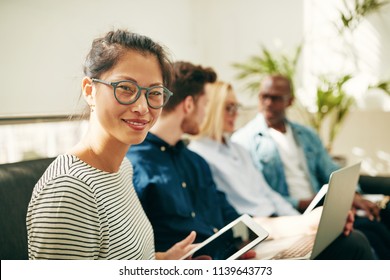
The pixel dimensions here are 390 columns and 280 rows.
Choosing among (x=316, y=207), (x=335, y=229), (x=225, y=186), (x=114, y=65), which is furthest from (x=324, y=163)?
(x=114, y=65)

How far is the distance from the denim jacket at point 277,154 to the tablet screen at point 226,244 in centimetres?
81

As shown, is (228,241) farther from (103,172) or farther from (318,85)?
(318,85)

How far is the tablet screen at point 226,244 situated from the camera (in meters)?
1.06

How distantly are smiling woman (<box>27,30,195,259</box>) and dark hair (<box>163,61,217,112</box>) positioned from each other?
1.03 feet

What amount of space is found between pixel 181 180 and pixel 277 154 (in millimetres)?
809

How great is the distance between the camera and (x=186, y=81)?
134 centimetres

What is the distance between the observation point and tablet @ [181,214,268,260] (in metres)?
1.04

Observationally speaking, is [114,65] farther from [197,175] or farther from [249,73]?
[249,73]

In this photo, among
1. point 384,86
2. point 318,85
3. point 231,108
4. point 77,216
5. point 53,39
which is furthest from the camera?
point 318,85

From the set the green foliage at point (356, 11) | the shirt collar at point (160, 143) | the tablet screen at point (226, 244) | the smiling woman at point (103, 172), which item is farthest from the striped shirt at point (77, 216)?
the green foliage at point (356, 11)

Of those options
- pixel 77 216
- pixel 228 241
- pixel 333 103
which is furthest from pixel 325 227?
pixel 333 103

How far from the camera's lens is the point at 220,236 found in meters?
1.10

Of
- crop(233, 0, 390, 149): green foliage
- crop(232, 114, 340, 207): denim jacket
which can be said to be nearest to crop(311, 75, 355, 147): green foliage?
crop(233, 0, 390, 149): green foliage
